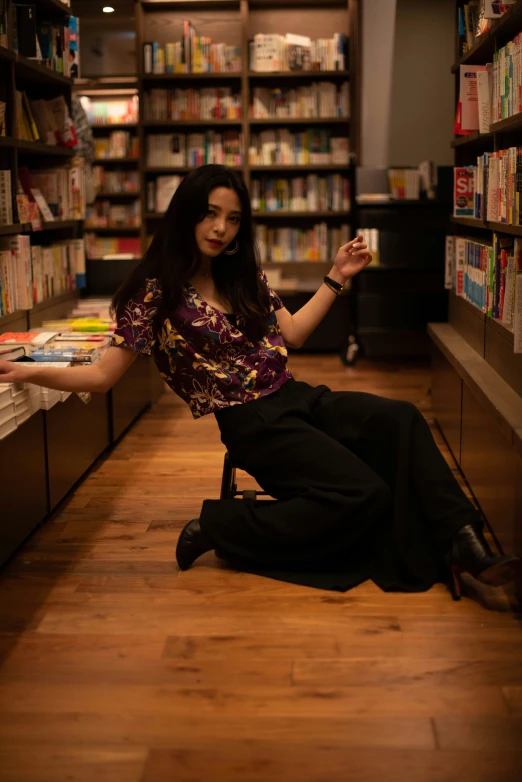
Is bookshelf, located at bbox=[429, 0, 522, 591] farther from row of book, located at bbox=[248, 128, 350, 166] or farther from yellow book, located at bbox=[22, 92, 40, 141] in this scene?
row of book, located at bbox=[248, 128, 350, 166]

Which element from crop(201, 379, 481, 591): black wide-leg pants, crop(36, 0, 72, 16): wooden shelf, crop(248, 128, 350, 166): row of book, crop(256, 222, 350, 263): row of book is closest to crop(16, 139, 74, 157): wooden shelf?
crop(36, 0, 72, 16): wooden shelf

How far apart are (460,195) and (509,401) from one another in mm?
1588

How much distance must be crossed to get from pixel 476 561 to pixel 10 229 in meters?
2.21

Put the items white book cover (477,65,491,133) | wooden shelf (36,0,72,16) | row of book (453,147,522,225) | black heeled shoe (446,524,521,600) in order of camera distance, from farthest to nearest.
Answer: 1. wooden shelf (36,0,72,16)
2. white book cover (477,65,491,133)
3. row of book (453,147,522,225)
4. black heeled shoe (446,524,521,600)

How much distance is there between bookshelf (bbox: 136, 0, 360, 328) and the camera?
21.8 feet

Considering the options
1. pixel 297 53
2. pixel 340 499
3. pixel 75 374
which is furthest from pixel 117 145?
pixel 340 499

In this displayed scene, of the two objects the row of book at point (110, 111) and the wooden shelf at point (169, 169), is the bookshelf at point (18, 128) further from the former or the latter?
the row of book at point (110, 111)

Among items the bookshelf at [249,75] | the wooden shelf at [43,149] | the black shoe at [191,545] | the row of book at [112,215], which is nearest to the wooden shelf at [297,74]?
the bookshelf at [249,75]

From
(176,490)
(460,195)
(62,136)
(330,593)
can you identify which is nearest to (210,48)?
(62,136)

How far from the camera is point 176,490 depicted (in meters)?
3.52

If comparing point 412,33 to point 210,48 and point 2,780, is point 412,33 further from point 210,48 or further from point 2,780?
point 2,780

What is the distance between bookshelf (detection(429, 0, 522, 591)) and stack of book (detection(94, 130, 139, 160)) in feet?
10.5

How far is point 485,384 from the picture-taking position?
3084 millimetres

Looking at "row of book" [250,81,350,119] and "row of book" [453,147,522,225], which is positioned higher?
"row of book" [250,81,350,119]
